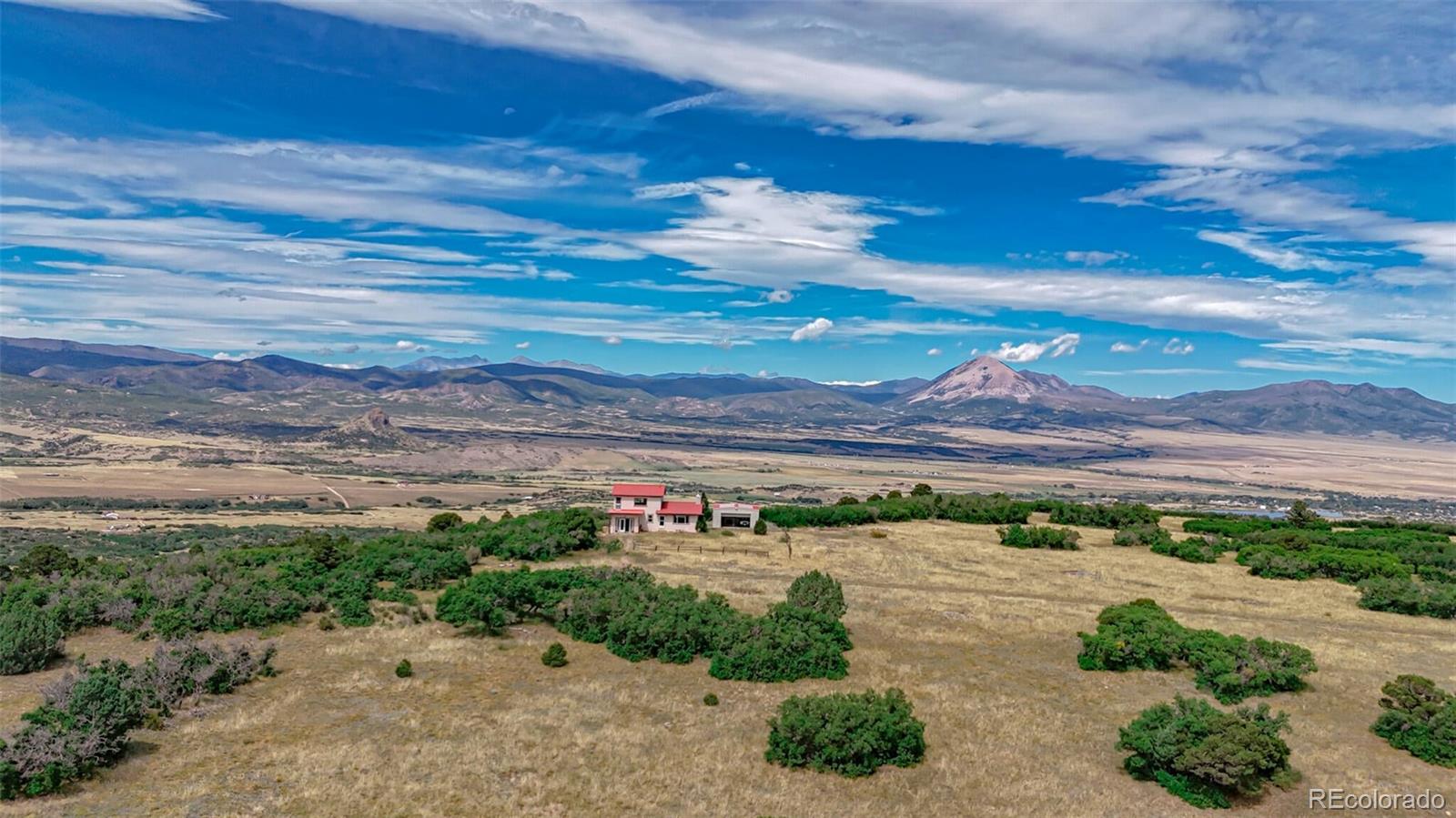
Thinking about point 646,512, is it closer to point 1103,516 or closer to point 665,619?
point 665,619

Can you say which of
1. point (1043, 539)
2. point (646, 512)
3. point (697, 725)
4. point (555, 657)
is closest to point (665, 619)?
point (555, 657)

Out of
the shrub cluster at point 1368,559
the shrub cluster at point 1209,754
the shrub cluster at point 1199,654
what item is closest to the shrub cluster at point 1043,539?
the shrub cluster at point 1368,559

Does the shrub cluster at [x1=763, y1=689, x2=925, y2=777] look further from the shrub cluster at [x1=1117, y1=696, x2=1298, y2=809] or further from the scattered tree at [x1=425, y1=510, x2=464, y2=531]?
the scattered tree at [x1=425, y1=510, x2=464, y2=531]

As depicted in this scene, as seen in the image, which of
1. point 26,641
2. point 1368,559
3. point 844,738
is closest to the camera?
point 844,738

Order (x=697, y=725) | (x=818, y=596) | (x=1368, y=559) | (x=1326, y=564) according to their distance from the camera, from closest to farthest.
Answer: (x=697, y=725)
(x=818, y=596)
(x=1368, y=559)
(x=1326, y=564)

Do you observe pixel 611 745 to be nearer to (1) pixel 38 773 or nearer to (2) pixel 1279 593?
(1) pixel 38 773

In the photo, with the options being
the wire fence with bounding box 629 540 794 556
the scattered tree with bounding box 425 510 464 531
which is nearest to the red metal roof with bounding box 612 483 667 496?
the wire fence with bounding box 629 540 794 556
